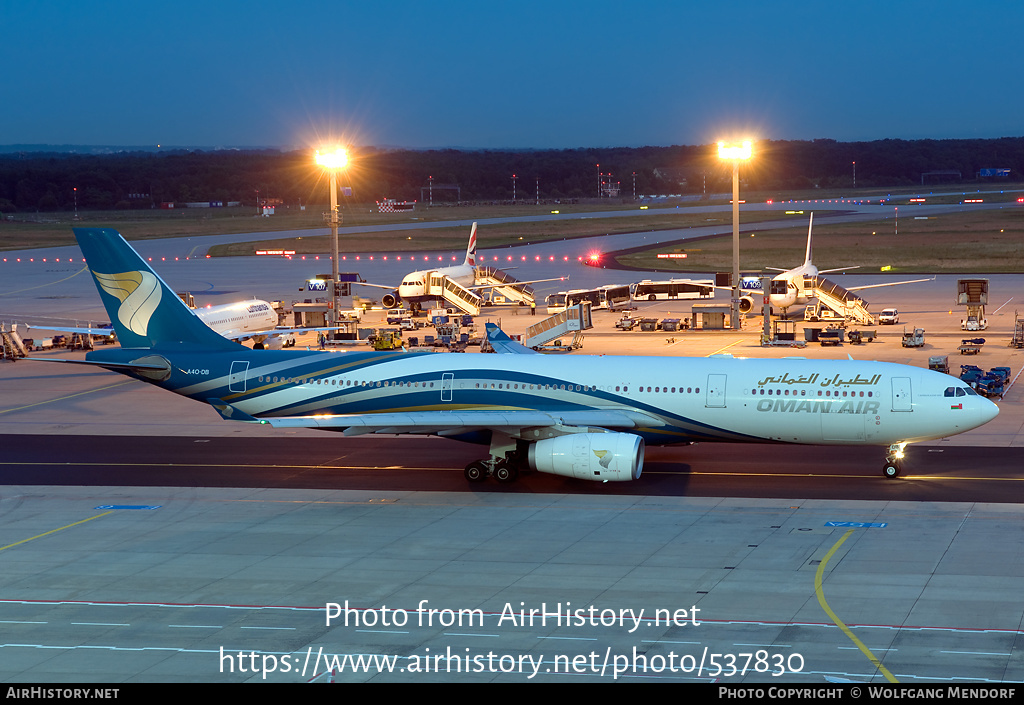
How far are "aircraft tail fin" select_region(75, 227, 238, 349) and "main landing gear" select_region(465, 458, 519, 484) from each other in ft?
32.9

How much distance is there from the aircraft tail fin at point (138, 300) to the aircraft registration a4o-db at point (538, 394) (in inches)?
1.4

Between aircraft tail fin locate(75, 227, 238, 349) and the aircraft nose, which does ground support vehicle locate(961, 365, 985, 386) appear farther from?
aircraft tail fin locate(75, 227, 238, 349)

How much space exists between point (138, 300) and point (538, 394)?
48.5 feet

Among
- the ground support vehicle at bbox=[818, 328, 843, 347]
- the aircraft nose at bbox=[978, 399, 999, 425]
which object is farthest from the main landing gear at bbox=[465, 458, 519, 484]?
the ground support vehicle at bbox=[818, 328, 843, 347]

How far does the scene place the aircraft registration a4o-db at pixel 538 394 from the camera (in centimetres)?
3528

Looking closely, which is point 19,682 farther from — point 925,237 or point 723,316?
point 925,237

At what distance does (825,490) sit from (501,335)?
16.9 meters

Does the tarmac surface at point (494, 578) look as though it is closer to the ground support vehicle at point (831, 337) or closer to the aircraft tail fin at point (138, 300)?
the aircraft tail fin at point (138, 300)

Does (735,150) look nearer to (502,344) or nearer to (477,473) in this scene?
(502,344)

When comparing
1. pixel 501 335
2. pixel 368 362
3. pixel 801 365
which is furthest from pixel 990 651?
pixel 501 335

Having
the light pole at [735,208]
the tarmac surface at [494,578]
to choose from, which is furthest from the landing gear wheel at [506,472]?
the light pole at [735,208]

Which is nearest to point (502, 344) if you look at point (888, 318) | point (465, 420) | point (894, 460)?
point (465, 420)

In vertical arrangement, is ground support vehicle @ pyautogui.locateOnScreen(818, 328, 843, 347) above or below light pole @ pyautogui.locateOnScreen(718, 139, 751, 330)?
below

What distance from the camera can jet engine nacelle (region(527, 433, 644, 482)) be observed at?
34.2 meters
